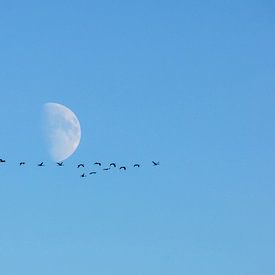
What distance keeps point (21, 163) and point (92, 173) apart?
12.2 m

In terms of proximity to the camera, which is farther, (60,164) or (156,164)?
(156,164)

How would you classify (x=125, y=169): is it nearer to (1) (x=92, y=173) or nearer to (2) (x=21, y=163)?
(1) (x=92, y=173)

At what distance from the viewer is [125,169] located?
484 ft

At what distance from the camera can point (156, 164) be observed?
499ft

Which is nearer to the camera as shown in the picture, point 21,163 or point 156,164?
point 21,163

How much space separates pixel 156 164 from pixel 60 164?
20.4 m

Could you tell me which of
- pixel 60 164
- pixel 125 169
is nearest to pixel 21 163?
pixel 60 164

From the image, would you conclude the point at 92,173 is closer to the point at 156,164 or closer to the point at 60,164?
the point at 60,164

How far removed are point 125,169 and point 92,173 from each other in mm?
10319

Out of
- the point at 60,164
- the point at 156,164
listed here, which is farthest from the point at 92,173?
the point at 156,164

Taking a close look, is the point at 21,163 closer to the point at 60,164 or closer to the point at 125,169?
the point at 60,164

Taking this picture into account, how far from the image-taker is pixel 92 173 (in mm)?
138625

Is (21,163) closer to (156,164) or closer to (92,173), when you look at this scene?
(92,173)

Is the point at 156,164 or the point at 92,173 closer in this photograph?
the point at 92,173
